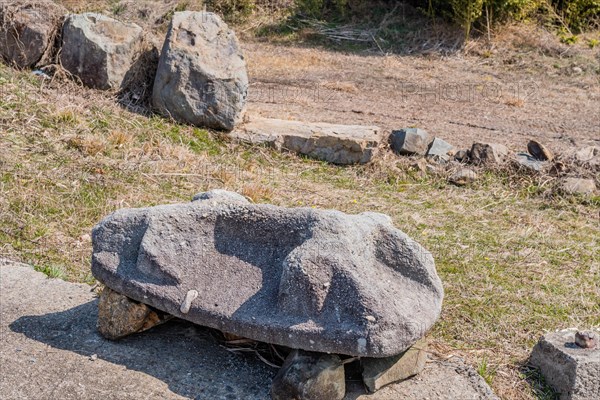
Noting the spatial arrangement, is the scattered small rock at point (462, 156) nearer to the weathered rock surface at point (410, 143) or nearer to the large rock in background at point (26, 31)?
the weathered rock surface at point (410, 143)

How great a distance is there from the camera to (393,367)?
3.63 meters

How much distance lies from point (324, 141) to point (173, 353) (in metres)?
4.06

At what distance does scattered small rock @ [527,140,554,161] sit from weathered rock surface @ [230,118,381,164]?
1461 mm

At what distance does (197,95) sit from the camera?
7566 millimetres

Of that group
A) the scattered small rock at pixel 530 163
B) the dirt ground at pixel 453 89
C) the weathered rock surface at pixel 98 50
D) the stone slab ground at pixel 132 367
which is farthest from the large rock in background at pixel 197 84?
the stone slab ground at pixel 132 367

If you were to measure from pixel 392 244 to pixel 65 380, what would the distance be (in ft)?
5.20

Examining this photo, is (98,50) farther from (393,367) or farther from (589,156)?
(393,367)

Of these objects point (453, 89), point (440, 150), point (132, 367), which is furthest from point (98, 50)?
point (132, 367)

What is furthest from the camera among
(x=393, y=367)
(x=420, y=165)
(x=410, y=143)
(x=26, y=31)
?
(x=26, y=31)

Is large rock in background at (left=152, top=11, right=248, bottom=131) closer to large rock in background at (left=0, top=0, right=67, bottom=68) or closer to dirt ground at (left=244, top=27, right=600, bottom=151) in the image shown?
dirt ground at (left=244, top=27, right=600, bottom=151)

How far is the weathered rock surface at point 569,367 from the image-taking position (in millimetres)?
3930

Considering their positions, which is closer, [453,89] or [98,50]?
[98,50]

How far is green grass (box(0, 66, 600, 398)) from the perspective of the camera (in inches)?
190

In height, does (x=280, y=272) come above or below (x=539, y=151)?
above
